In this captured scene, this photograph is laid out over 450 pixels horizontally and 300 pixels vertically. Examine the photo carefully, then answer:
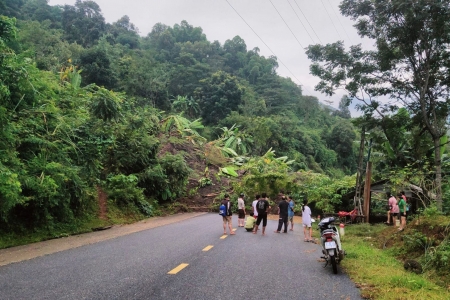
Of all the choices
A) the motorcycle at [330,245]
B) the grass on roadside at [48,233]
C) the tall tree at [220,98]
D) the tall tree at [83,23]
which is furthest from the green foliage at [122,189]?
the tall tree at [83,23]

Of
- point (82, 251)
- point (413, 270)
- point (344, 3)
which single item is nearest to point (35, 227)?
point (82, 251)

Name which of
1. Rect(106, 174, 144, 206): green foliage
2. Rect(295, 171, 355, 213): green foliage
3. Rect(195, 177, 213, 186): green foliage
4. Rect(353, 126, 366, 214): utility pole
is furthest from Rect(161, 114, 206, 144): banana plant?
Rect(353, 126, 366, 214): utility pole

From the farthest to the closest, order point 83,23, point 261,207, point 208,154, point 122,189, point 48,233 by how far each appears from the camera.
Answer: point 83,23 → point 208,154 → point 122,189 → point 261,207 → point 48,233

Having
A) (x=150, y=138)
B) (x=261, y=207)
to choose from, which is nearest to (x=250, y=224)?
(x=261, y=207)

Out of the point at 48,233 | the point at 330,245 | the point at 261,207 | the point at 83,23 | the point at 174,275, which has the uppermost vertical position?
the point at 83,23

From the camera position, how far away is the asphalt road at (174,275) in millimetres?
→ 5477

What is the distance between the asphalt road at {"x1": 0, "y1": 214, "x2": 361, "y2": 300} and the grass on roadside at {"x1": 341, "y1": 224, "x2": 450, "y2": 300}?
29cm

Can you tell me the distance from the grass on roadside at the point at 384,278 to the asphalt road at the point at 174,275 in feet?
0.95

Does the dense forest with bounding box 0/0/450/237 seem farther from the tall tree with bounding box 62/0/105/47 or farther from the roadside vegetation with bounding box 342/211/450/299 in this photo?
the tall tree with bounding box 62/0/105/47

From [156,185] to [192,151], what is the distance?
38.7 feet

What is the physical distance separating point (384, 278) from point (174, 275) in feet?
12.6

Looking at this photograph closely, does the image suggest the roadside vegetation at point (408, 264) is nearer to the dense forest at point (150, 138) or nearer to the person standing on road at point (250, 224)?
the dense forest at point (150, 138)

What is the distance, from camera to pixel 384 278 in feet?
21.6

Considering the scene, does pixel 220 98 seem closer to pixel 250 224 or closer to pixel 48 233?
pixel 250 224
